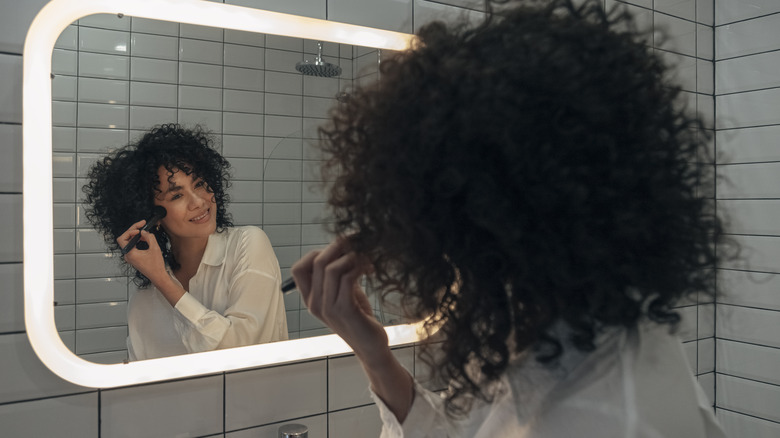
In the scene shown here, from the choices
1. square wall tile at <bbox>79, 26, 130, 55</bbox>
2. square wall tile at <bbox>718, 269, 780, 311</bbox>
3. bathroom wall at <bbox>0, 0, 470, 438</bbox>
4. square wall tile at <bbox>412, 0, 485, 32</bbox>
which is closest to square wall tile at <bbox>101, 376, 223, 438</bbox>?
bathroom wall at <bbox>0, 0, 470, 438</bbox>

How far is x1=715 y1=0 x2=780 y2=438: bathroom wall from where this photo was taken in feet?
5.42

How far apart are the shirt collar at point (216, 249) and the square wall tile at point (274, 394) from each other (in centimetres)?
22

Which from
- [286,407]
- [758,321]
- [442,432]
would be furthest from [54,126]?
[758,321]

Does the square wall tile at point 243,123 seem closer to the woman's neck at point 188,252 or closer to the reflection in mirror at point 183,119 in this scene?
the reflection in mirror at point 183,119

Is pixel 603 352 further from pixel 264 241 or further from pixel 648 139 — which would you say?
pixel 264 241

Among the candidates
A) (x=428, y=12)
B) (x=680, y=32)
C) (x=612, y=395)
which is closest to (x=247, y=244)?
(x=428, y=12)

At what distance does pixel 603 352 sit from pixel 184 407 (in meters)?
0.79

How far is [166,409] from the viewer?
1.04 m

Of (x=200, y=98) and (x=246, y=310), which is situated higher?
(x=200, y=98)

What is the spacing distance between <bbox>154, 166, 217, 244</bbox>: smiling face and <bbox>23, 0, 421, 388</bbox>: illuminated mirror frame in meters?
0.18

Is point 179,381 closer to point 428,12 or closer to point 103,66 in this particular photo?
point 103,66

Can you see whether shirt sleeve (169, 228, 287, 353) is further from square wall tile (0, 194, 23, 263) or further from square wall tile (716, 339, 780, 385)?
square wall tile (716, 339, 780, 385)

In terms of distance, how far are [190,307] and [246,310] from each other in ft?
0.35

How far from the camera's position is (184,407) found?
1061mm
